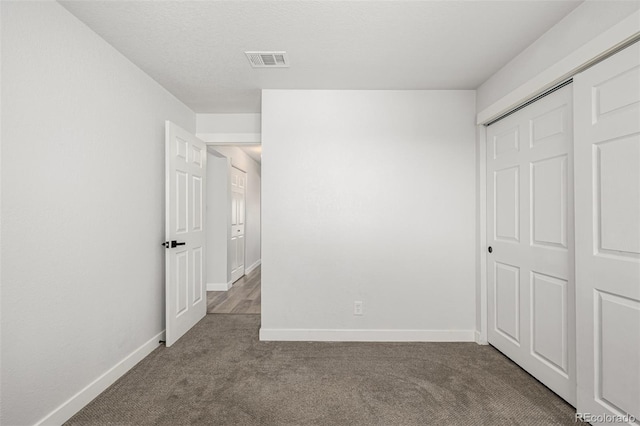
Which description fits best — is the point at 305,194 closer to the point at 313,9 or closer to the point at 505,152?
the point at 313,9

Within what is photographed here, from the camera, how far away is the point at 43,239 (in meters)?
1.70

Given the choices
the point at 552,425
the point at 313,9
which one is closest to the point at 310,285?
the point at 552,425

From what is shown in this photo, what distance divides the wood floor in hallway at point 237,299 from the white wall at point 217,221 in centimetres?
26

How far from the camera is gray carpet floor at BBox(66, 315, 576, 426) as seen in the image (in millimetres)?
1861

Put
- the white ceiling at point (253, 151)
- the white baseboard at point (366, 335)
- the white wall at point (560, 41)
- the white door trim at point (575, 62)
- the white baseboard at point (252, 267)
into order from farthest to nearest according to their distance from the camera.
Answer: the white baseboard at point (252, 267), the white ceiling at point (253, 151), the white baseboard at point (366, 335), the white wall at point (560, 41), the white door trim at point (575, 62)

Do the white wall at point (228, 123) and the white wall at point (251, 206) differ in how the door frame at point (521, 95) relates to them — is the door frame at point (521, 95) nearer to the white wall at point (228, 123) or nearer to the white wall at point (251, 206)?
the white wall at point (228, 123)

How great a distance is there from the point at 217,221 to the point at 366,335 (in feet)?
10.2

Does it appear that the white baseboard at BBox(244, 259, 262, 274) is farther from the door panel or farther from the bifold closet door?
the bifold closet door

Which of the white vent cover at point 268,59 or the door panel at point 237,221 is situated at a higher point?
the white vent cover at point 268,59

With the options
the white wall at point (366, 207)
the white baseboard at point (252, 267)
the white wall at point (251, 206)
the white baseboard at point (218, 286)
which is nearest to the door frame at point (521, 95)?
the white wall at point (366, 207)

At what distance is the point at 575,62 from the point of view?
1.82 metres

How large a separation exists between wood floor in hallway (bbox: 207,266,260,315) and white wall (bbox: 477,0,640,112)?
352cm

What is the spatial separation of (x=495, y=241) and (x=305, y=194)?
179 centimetres

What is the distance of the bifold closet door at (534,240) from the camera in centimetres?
200
